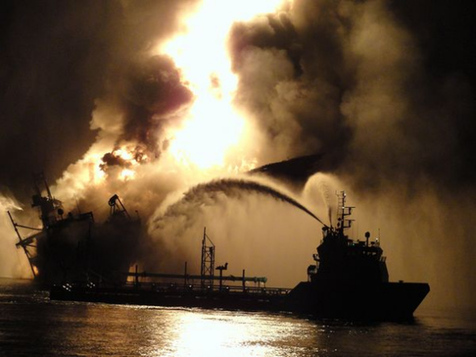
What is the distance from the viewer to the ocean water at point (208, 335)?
80438 millimetres

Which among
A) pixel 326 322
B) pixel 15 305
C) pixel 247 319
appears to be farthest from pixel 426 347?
pixel 15 305

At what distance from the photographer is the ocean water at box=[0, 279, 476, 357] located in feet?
264

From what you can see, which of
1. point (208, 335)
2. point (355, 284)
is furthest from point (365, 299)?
point (208, 335)

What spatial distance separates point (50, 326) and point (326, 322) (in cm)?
3811

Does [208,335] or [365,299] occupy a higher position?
[365,299]

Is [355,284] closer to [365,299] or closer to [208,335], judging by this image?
[365,299]

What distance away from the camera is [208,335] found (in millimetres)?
91688

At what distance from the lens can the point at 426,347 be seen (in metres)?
87.4

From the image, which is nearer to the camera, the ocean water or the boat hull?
the ocean water

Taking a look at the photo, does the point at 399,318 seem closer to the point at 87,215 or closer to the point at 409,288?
the point at 409,288

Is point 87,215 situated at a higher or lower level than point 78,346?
higher

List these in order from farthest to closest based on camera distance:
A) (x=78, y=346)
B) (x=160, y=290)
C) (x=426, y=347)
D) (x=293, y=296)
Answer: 1. (x=160, y=290)
2. (x=293, y=296)
3. (x=426, y=347)
4. (x=78, y=346)

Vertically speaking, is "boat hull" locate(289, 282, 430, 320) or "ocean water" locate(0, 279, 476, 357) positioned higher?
"boat hull" locate(289, 282, 430, 320)

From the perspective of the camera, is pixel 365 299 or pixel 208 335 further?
pixel 365 299
